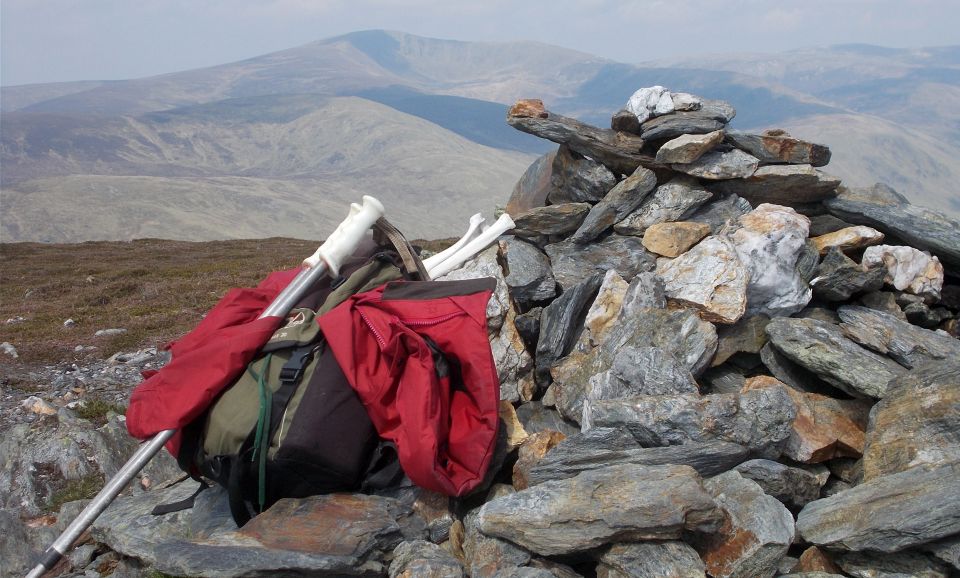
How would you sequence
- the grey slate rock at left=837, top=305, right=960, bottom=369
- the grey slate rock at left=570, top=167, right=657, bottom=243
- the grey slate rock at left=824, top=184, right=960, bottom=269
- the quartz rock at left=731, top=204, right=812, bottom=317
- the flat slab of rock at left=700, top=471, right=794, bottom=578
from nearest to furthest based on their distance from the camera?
1. the flat slab of rock at left=700, top=471, right=794, bottom=578
2. the grey slate rock at left=837, top=305, right=960, bottom=369
3. the quartz rock at left=731, top=204, right=812, bottom=317
4. the grey slate rock at left=824, top=184, right=960, bottom=269
5. the grey slate rock at left=570, top=167, right=657, bottom=243

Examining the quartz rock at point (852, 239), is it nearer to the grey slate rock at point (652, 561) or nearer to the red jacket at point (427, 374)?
the red jacket at point (427, 374)

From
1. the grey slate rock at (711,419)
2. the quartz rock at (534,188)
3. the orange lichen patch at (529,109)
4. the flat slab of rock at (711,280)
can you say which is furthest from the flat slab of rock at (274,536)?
the quartz rock at (534,188)

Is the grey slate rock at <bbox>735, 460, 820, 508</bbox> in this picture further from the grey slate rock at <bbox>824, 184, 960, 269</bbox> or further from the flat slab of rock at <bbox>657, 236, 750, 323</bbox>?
the grey slate rock at <bbox>824, 184, 960, 269</bbox>

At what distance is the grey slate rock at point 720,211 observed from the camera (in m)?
7.32

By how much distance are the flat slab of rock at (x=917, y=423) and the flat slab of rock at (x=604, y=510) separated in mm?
1553

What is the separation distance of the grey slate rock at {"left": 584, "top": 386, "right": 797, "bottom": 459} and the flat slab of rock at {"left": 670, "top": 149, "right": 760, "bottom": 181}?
3329 millimetres

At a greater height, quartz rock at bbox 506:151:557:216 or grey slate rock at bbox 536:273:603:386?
quartz rock at bbox 506:151:557:216

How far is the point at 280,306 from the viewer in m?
5.26

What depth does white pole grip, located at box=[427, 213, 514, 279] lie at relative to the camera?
6996mm

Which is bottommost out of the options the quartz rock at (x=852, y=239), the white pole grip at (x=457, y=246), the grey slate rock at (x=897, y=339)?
the grey slate rock at (x=897, y=339)

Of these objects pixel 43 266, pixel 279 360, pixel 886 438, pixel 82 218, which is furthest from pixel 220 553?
pixel 82 218

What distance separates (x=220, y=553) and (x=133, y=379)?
901cm

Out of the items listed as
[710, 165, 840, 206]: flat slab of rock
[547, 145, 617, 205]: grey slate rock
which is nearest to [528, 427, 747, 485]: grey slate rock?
[710, 165, 840, 206]: flat slab of rock

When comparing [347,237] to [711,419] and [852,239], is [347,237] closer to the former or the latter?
[711,419]
